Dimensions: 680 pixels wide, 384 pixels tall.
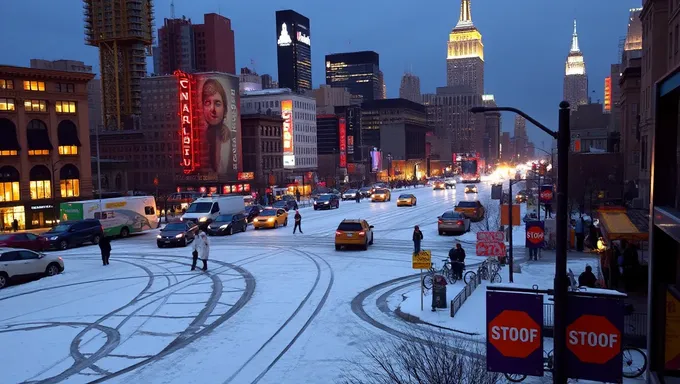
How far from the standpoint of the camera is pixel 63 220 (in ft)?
115

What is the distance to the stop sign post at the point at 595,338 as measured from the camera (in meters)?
6.94

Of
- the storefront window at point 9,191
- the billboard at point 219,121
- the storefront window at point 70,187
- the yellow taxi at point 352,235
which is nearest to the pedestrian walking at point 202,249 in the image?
the yellow taxi at point 352,235

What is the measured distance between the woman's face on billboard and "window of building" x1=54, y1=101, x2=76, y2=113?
104 feet

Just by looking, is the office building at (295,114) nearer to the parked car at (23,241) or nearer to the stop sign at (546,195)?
the parked car at (23,241)

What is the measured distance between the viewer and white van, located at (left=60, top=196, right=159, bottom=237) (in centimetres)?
3450

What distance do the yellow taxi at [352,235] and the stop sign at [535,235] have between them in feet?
26.3

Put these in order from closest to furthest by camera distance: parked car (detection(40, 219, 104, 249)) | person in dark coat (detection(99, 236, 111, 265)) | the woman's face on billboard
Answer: person in dark coat (detection(99, 236, 111, 265)) → parked car (detection(40, 219, 104, 249)) → the woman's face on billboard

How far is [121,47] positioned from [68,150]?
103 m

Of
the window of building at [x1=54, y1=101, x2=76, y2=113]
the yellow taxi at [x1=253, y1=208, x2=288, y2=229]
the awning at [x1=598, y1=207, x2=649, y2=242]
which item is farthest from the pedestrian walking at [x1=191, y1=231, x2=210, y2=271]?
the window of building at [x1=54, y1=101, x2=76, y2=113]

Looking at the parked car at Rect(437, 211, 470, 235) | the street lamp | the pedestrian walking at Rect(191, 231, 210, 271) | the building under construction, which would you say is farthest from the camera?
the building under construction

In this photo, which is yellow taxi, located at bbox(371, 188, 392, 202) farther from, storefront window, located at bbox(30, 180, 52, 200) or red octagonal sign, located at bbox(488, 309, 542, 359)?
red octagonal sign, located at bbox(488, 309, 542, 359)

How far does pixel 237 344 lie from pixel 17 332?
5.97 m

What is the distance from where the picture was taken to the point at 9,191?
50406mm

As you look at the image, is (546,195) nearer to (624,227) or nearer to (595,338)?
(624,227)
